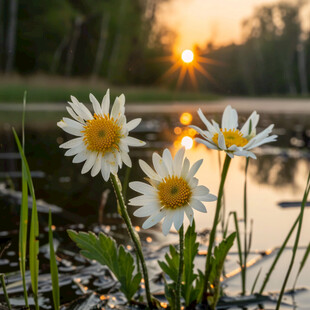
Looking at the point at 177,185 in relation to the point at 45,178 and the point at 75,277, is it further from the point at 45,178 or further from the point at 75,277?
the point at 45,178

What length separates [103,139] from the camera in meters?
1.07

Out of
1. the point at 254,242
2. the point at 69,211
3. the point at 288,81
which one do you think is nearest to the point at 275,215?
the point at 254,242

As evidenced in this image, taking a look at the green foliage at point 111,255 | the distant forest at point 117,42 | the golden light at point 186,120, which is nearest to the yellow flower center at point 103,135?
the green foliage at point 111,255

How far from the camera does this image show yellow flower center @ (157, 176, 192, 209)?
1.05m

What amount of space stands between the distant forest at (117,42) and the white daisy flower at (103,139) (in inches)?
812

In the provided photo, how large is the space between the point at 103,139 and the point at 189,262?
0.44 m

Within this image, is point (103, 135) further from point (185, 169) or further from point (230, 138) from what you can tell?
point (230, 138)

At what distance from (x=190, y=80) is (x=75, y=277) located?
113ft

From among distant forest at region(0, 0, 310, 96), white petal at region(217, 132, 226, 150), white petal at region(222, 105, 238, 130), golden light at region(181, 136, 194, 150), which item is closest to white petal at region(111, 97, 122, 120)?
white petal at region(217, 132, 226, 150)

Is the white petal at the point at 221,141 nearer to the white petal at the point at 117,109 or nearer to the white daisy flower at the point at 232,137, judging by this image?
the white daisy flower at the point at 232,137

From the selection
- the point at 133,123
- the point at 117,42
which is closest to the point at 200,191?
the point at 133,123

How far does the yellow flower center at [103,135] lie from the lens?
1.07m

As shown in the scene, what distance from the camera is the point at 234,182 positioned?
3.66 m

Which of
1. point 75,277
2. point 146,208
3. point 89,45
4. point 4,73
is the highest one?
point 89,45
